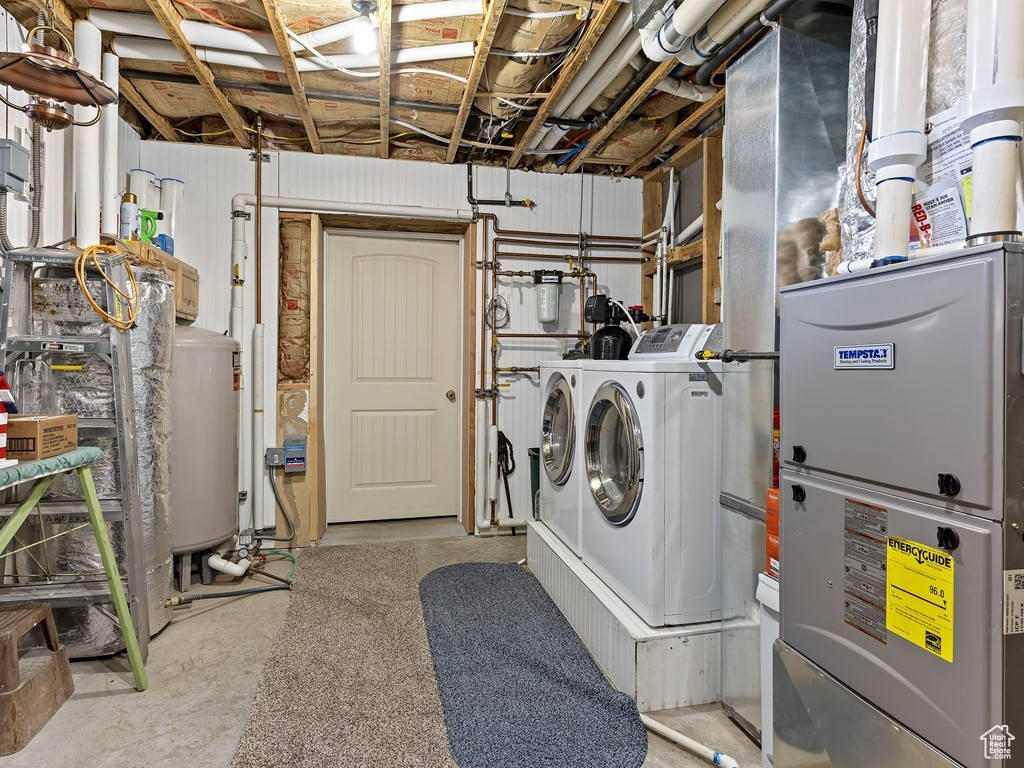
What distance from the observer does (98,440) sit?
2133mm

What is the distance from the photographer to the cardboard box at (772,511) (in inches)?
61.1

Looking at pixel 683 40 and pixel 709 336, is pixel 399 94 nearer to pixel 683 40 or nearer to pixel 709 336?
pixel 683 40

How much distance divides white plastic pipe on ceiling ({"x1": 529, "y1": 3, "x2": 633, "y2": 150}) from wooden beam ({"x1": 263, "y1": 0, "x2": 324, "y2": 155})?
1264mm

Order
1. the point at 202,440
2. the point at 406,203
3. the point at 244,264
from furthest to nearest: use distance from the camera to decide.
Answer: the point at 406,203, the point at 244,264, the point at 202,440

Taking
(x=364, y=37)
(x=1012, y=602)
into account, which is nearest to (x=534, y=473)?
(x=364, y=37)

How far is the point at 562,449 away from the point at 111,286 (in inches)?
81.0

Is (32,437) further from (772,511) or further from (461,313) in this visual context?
(461,313)

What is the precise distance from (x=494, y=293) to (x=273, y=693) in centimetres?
257

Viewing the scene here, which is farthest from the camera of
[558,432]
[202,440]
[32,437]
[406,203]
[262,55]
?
[406,203]

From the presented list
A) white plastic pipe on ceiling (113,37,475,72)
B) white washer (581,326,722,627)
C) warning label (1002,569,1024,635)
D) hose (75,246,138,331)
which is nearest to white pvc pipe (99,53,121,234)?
white plastic pipe on ceiling (113,37,475,72)

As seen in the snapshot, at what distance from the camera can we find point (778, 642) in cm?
136

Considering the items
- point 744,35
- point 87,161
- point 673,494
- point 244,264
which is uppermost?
point 744,35

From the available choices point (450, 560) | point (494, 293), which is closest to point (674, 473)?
point (450, 560)

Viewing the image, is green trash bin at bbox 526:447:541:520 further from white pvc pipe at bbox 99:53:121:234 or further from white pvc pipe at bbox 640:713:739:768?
white pvc pipe at bbox 99:53:121:234
